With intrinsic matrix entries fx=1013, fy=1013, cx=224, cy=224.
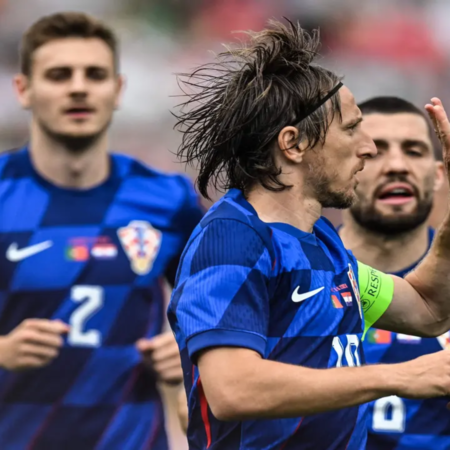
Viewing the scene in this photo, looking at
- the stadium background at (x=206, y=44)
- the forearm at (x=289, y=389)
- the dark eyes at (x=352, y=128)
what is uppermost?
the stadium background at (x=206, y=44)

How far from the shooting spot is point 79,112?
15.2 ft

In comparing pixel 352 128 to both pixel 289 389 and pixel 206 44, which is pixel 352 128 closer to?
pixel 289 389

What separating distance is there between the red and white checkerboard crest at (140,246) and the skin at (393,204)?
34.0 inches

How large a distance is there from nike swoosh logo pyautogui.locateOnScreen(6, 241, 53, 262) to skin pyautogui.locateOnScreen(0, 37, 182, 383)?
0.35m

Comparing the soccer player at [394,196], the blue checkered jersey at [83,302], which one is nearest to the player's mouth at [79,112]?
the blue checkered jersey at [83,302]

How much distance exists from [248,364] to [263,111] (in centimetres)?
70

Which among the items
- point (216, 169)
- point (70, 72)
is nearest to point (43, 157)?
point (70, 72)

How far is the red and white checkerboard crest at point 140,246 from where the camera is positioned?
4.45m

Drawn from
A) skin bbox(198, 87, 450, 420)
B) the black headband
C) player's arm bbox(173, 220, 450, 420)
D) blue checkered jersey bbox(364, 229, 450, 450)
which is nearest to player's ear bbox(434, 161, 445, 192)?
blue checkered jersey bbox(364, 229, 450, 450)

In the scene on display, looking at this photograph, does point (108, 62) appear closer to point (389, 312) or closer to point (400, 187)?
point (400, 187)

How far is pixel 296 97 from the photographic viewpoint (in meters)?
2.62

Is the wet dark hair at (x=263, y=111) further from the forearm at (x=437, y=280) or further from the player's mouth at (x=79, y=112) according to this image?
the player's mouth at (x=79, y=112)

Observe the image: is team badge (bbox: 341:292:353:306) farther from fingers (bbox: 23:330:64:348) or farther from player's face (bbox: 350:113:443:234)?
fingers (bbox: 23:330:64:348)

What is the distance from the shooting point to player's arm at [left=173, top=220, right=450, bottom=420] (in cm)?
222
